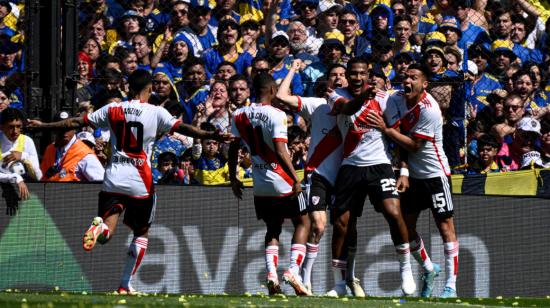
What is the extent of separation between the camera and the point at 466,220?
37.7ft

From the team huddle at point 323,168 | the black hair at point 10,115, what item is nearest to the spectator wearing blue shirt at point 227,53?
the black hair at point 10,115

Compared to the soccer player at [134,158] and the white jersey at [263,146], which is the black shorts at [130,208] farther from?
the white jersey at [263,146]

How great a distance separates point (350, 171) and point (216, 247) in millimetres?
2148

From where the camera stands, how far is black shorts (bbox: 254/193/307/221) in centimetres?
956

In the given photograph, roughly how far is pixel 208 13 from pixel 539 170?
14.5 ft

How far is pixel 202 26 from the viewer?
42.0 feet

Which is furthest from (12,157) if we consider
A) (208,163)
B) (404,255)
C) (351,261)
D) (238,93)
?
(404,255)

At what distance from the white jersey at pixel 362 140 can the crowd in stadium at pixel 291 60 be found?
3.14ft

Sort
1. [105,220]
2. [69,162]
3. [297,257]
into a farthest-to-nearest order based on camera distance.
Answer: [69,162] < [297,257] < [105,220]

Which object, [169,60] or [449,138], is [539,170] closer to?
[449,138]

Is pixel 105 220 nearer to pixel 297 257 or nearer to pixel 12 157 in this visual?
pixel 297 257

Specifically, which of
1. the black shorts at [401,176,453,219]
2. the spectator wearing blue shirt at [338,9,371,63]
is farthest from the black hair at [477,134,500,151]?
the black shorts at [401,176,453,219]

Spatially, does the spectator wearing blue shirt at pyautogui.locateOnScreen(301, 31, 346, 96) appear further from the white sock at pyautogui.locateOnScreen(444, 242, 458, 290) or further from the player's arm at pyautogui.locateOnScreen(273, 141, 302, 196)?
the white sock at pyautogui.locateOnScreen(444, 242, 458, 290)

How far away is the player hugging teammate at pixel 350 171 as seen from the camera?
9.42m
